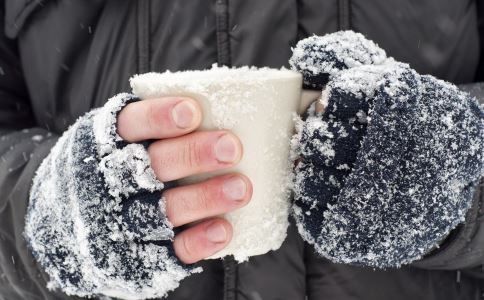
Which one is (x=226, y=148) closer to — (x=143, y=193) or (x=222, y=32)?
(x=143, y=193)

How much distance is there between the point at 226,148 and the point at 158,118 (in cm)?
10

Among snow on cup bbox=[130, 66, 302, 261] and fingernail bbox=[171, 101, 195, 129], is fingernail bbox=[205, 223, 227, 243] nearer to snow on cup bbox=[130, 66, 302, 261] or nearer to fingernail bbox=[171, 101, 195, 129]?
snow on cup bbox=[130, 66, 302, 261]

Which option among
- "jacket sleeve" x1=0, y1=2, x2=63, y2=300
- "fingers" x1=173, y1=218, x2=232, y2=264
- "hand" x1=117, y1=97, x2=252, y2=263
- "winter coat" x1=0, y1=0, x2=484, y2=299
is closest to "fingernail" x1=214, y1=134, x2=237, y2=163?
"hand" x1=117, y1=97, x2=252, y2=263

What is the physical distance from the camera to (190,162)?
2.00ft

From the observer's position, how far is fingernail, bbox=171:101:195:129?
0.58 meters

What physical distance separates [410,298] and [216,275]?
0.39 m

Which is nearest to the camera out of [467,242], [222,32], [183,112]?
[183,112]

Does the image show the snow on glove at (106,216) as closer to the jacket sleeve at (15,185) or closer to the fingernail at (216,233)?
the fingernail at (216,233)

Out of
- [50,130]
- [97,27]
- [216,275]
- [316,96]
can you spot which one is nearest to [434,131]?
[316,96]

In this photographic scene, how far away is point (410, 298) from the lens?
953 millimetres

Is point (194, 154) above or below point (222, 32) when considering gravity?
below

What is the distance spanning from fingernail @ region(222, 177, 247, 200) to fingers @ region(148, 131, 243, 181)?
23mm

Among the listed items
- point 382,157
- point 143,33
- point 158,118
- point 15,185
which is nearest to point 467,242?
point 382,157

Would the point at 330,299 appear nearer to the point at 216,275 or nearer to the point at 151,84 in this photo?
the point at 216,275
